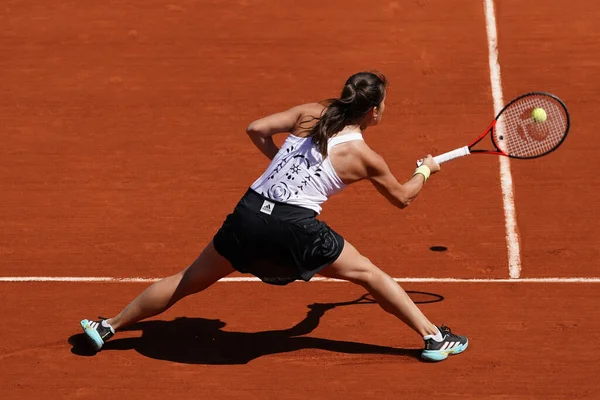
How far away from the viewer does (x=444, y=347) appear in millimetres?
8102

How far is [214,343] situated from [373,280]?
1.34 metres

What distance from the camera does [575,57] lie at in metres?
12.3

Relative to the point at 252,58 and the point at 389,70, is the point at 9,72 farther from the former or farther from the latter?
the point at 389,70

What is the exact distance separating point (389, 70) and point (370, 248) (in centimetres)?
303

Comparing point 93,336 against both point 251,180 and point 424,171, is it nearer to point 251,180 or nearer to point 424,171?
point 424,171

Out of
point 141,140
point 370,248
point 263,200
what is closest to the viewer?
point 263,200

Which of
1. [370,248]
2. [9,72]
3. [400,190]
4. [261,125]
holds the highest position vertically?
[9,72]

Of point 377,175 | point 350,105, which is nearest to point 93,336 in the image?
point 377,175

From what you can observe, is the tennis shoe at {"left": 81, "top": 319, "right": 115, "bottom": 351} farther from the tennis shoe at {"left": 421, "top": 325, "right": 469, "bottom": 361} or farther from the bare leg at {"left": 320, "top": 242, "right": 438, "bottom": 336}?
the tennis shoe at {"left": 421, "top": 325, "right": 469, "bottom": 361}

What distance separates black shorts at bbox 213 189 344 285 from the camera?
25.2 ft

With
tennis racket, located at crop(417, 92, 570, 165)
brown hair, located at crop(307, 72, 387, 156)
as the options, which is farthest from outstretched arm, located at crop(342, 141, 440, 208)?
tennis racket, located at crop(417, 92, 570, 165)

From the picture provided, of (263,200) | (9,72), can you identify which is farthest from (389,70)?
(263,200)

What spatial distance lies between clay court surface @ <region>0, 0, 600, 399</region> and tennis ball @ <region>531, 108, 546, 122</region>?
107 centimetres

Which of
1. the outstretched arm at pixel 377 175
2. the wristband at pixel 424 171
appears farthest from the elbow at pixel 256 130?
the wristband at pixel 424 171
